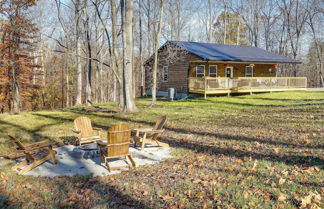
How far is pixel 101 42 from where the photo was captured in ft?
112

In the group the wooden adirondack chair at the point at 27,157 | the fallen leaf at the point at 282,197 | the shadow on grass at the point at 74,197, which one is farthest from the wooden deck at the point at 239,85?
the fallen leaf at the point at 282,197

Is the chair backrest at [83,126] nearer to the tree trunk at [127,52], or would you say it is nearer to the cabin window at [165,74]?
the tree trunk at [127,52]

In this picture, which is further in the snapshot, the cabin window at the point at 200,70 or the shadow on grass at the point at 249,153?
the cabin window at the point at 200,70

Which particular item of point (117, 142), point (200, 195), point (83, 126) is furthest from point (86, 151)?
point (200, 195)

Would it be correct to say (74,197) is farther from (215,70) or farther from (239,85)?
(215,70)

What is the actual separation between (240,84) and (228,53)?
396cm

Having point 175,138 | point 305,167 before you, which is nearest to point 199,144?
point 175,138

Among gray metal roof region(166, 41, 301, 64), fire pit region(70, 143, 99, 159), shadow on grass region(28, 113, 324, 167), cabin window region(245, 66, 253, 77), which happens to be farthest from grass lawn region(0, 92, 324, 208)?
cabin window region(245, 66, 253, 77)

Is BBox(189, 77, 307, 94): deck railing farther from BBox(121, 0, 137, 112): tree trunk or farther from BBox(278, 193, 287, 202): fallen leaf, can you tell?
BBox(278, 193, 287, 202): fallen leaf

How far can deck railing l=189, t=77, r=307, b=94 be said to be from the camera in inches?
828

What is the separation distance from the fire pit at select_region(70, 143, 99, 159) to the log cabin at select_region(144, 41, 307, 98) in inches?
585

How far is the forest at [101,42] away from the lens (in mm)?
15850

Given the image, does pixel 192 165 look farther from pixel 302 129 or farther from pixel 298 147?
pixel 302 129

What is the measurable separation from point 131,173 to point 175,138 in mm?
3443
